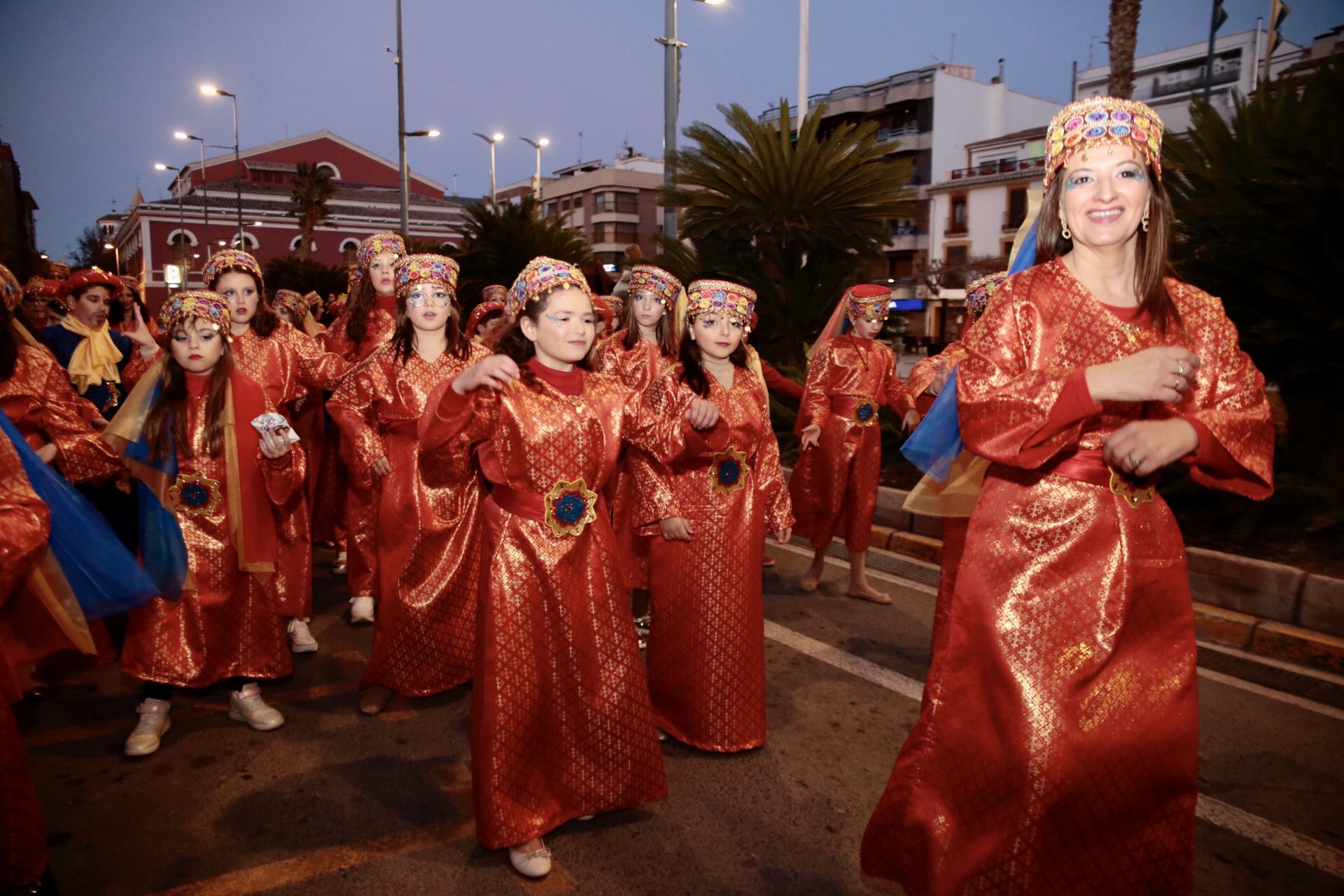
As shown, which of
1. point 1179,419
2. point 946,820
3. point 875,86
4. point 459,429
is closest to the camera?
point 1179,419

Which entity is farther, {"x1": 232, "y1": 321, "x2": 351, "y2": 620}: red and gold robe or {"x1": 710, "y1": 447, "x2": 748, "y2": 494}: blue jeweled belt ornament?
{"x1": 232, "y1": 321, "x2": 351, "y2": 620}: red and gold robe

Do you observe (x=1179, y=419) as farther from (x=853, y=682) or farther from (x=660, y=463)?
(x=853, y=682)

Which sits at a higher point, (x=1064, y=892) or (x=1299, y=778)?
(x=1064, y=892)

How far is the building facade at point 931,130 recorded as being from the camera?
45.6 m

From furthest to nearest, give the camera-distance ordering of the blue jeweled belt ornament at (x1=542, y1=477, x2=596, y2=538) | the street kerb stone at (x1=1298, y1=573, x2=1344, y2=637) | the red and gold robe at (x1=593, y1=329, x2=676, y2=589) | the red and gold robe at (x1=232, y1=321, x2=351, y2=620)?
the street kerb stone at (x1=1298, y1=573, x2=1344, y2=637) → the red and gold robe at (x1=593, y1=329, x2=676, y2=589) → the red and gold robe at (x1=232, y1=321, x2=351, y2=620) → the blue jeweled belt ornament at (x1=542, y1=477, x2=596, y2=538)

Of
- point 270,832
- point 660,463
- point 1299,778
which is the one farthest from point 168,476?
point 1299,778

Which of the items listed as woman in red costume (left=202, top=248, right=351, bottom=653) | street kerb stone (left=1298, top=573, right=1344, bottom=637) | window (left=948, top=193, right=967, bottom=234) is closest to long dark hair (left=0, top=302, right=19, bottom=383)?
woman in red costume (left=202, top=248, right=351, bottom=653)

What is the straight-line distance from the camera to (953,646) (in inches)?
97.1

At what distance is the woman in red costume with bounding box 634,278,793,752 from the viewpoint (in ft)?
13.1

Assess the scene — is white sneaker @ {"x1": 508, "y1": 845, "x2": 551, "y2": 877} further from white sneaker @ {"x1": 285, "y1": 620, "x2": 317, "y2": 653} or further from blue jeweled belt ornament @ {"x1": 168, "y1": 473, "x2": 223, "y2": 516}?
white sneaker @ {"x1": 285, "y1": 620, "x2": 317, "y2": 653}

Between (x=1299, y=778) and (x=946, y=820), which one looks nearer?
(x=946, y=820)

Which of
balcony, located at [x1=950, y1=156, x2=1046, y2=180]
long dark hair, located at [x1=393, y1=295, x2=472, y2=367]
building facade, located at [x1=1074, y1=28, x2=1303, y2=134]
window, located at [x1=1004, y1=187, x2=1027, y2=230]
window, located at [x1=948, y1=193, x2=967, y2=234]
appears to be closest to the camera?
long dark hair, located at [x1=393, y1=295, x2=472, y2=367]

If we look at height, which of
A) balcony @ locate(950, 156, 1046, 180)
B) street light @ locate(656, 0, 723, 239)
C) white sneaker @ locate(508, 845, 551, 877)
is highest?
balcony @ locate(950, 156, 1046, 180)

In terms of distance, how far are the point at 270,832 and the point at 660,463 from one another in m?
1.90
